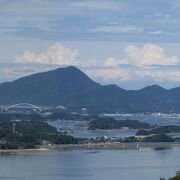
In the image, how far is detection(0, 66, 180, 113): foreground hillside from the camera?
63.6m

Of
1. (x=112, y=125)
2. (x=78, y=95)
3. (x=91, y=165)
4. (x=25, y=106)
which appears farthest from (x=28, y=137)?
(x=78, y=95)

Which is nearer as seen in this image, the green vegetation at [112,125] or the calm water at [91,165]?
the calm water at [91,165]

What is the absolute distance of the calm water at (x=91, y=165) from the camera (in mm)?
21266

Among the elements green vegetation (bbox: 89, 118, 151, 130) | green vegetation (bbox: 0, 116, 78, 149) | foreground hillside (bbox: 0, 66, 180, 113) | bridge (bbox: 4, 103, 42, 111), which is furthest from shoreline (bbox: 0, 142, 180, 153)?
bridge (bbox: 4, 103, 42, 111)

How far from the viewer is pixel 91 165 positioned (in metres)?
24.2

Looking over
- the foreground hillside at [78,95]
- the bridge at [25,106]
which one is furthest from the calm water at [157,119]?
the bridge at [25,106]

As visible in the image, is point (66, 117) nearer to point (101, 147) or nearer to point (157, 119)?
point (157, 119)

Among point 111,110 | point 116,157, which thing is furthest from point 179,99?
point 116,157

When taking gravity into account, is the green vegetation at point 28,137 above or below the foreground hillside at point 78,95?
below

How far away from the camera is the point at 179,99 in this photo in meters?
75.9

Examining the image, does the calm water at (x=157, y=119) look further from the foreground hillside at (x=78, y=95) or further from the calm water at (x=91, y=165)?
the calm water at (x=91, y=165)

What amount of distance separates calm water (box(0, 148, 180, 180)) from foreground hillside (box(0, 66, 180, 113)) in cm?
3119

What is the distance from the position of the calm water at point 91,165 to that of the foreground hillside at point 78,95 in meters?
31.2

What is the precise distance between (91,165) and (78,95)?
44.3 meters
